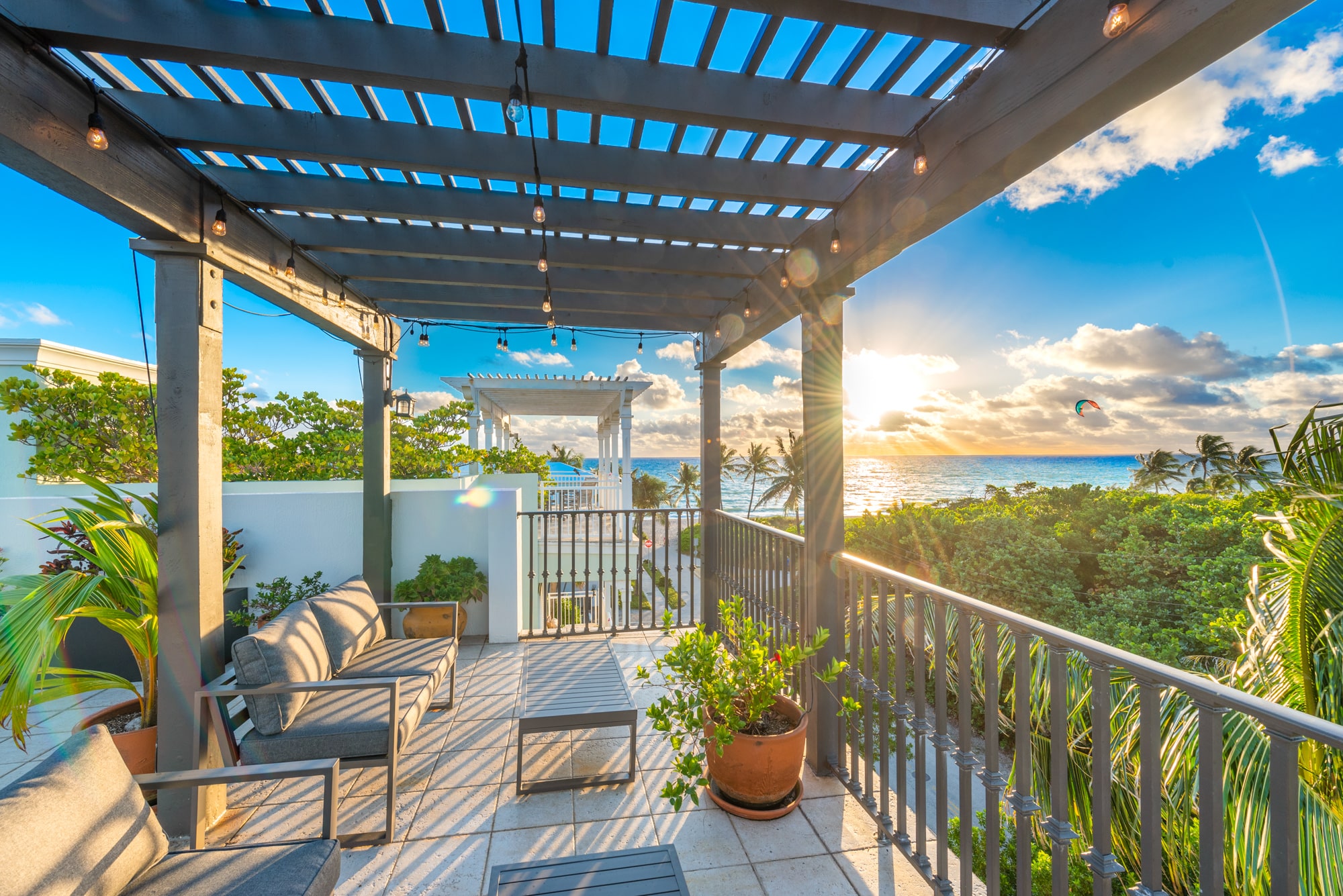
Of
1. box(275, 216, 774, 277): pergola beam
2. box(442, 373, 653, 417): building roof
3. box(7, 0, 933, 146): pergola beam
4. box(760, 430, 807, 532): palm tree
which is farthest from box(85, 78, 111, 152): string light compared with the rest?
box(760, 430, 807, 532): palm tree

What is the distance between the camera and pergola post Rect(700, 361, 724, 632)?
4375mm

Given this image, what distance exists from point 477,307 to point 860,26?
128 inches

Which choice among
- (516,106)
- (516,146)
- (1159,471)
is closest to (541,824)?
(516,106)

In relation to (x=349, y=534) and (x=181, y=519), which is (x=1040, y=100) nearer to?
(x=181, y=519)

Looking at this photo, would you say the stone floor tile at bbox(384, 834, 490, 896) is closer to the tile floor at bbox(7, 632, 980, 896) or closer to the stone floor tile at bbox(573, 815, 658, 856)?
the tile floor at bbox(7, 632, 980, 896)

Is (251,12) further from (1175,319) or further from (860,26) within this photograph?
(1175,319)

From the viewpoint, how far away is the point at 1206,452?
885 inches

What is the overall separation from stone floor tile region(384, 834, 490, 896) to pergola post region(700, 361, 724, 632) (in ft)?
8.15

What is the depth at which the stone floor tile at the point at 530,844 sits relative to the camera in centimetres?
208

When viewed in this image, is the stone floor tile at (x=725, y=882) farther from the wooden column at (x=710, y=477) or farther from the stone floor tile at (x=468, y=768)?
the wooden column at (x=710, y=477)

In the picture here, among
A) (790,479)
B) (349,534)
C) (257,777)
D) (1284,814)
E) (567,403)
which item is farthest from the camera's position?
(790,479)

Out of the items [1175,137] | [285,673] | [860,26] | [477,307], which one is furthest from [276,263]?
[1175,137]

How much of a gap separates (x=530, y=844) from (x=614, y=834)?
1.07 feet

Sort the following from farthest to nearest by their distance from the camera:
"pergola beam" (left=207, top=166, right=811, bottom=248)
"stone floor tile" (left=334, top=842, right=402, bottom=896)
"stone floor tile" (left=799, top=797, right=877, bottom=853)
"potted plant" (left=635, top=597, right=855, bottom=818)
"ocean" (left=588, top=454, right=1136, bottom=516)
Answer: "ocean" (left=588, top=454, right=1136, bottom=516) → "pergola beam" (left=207, top=166, right=811, bottom=248) → "potted plant" (left=635, top=597, right=855, bottom=818) → "stone floor tile" (left=799, top=797, right=877, bottom=853) → "stone floor tile" (left=334, top=842, right=402, bottom=896)
